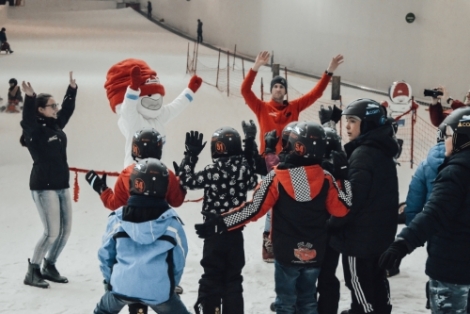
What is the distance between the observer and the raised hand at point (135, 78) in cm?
549

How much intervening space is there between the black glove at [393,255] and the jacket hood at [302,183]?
88 cm

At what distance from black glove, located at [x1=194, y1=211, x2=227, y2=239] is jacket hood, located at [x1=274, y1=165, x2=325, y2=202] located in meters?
0.47

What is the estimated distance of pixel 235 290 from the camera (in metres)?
4.77

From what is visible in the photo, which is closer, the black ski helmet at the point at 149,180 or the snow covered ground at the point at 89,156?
the black ski helmet at the point at 149,180

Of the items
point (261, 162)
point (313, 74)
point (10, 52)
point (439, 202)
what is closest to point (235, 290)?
point (261, 162)

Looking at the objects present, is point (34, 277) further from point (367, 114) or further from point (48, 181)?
point (367, 114)

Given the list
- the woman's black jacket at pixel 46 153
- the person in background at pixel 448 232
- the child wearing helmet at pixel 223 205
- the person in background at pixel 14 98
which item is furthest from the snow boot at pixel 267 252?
the person in background at pixel 14 98

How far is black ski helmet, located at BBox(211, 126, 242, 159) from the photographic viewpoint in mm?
4676

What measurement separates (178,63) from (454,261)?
17.2 meters

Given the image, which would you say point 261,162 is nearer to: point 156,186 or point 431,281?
point 156,186

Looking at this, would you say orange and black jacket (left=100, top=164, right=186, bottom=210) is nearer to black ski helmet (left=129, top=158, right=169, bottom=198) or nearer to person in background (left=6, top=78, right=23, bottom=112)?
black ski helmet (left=129, top=158, right=169, bottom=198)

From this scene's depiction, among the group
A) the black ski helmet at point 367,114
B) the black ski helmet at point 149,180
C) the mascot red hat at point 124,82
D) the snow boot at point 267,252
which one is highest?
the mascot red hat at point 124,82

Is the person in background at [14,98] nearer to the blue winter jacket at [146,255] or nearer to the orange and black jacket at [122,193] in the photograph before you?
the orange and black jacket at [122,193]

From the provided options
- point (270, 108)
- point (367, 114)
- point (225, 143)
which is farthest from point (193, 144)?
point (270, 108)
